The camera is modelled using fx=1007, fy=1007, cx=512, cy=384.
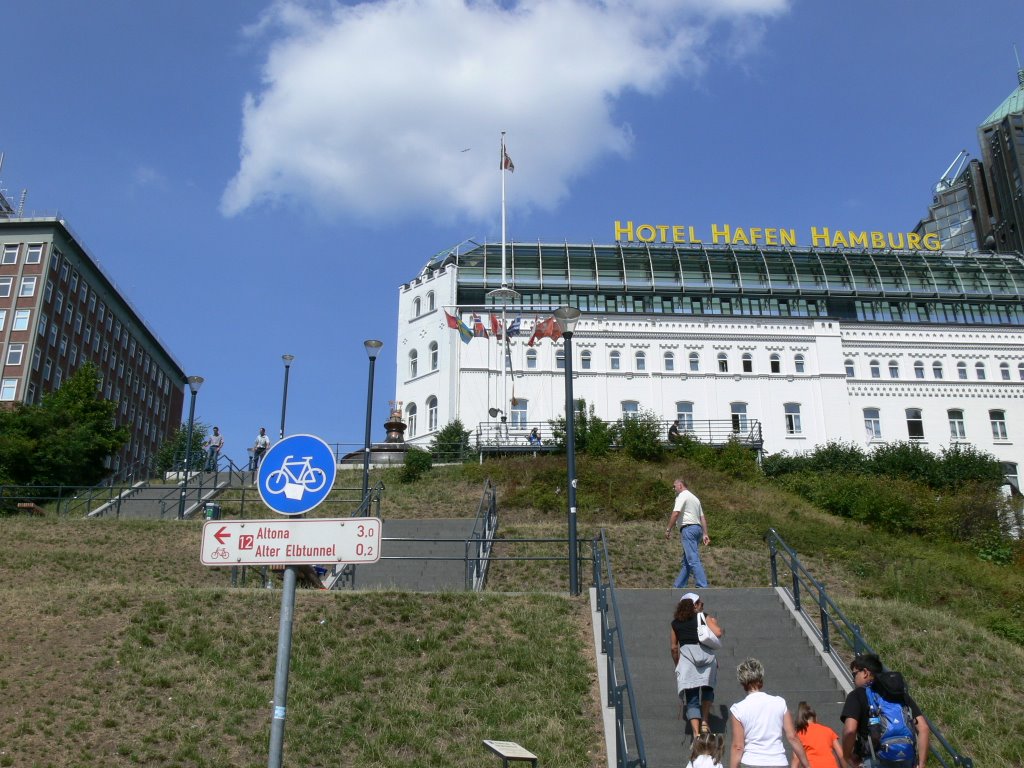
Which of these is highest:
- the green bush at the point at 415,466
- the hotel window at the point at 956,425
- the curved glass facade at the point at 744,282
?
the curved glass facade at the point at 744,282

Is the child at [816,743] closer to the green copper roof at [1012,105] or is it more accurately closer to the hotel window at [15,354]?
the hotel window at [15,354]

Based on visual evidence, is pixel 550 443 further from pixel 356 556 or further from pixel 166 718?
pixel 356 556

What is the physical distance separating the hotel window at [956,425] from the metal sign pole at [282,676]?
59793 millimetres

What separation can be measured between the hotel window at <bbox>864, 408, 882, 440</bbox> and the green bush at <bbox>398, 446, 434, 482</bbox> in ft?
98.3

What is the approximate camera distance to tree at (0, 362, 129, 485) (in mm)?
41719

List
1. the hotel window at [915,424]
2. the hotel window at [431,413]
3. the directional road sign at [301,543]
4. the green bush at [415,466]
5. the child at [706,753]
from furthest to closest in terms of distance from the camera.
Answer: the hotel window at [915,424], the hotel window at [431,413], the green bush at [415,466], the child at [706,753], the directional road sign at [301,543]

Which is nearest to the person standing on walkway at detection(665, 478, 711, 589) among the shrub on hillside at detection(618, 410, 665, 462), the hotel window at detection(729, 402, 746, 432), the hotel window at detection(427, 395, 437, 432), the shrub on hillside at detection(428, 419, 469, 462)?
the shrub on hillside at detection(618, 410, 665, 462)

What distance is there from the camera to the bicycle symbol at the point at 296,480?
26.6ft

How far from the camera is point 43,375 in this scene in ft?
232

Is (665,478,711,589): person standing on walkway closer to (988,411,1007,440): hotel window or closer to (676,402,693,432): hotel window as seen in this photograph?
(676,402,693,432): hotel window

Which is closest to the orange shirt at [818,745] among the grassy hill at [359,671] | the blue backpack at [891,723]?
the blue backpack at [891,723]

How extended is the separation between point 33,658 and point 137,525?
15.7 metres

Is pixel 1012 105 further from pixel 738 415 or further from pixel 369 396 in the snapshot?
pixel 369 396

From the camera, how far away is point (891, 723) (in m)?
9.01
